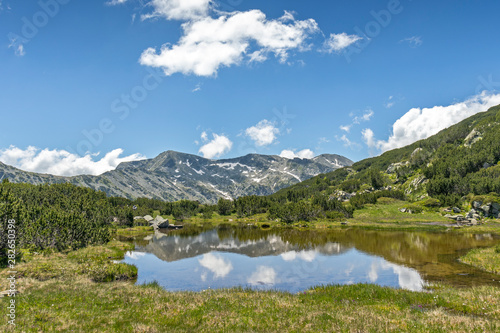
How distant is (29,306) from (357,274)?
125 ft

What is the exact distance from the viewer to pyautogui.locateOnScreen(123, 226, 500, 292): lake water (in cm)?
3641

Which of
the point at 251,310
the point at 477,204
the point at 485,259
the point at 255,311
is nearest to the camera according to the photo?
the point at 255,311

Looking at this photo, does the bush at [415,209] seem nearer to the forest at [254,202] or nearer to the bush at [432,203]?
the bush at [432,203]

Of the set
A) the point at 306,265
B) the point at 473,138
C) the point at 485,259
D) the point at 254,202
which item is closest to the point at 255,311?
the point at 306,265

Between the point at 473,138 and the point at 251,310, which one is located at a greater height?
the point at 473,138

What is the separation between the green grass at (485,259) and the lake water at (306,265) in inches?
71.8

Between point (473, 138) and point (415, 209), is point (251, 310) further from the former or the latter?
point (473, 138)

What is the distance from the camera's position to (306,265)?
48.2 metres

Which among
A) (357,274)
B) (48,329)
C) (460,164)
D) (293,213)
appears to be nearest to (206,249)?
(357,274)

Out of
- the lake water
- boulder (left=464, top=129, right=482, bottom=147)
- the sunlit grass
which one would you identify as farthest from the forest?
the sunlit grass

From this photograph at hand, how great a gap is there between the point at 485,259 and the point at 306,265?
27843mm

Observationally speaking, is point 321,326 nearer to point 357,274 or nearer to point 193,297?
point 193,297

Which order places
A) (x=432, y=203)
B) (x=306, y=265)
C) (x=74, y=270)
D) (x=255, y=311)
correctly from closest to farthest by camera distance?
1. (x=255, y=311)
2. (x=74, y=270)
3. (x=306, y=265)
4. (x=432, y=203)

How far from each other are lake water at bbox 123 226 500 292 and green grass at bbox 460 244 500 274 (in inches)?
71.8
